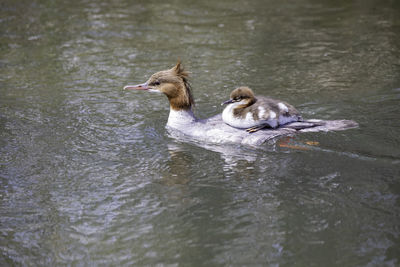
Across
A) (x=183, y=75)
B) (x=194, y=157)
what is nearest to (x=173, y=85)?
(x=183, y=75)

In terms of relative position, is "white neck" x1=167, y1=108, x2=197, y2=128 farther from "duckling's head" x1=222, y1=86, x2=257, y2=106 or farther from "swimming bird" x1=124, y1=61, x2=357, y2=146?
"duckling's head" x1=222, y1=86, x2=257, y2=106

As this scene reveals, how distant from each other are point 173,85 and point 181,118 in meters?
0.46

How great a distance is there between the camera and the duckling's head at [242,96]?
6176 millimetres

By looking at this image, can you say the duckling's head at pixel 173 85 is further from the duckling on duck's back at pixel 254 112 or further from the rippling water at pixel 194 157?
the duckling on duck's back at pixel 254 112

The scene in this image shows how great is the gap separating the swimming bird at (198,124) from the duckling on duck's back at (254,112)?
0.08 ft

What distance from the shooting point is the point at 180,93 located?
6.66 metres

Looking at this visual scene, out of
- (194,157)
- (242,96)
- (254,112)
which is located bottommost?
(194,157)

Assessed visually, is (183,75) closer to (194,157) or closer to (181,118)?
(181,118)

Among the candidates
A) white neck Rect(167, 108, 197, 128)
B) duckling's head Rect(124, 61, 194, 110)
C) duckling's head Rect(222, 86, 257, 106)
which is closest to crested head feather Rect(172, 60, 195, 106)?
duckling's head Rect(124, 61, 194, 110)

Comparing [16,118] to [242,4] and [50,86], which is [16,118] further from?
[242,4]

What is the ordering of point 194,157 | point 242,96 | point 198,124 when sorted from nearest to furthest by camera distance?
point 194,157
point 242,96
point 198,124

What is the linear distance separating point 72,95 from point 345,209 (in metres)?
5.19

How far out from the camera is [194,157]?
19.6ft

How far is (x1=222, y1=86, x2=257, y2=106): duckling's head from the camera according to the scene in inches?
243
